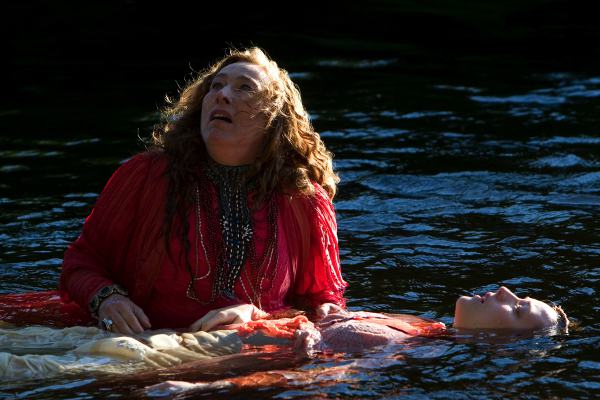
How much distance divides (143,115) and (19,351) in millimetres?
6830

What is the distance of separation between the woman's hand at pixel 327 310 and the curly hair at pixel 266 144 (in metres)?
0.58

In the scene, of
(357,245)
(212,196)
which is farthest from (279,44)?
(212,196)

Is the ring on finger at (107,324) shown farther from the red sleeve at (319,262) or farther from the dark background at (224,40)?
the dark background at (224,40)

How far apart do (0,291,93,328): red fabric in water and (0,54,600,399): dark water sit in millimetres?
880

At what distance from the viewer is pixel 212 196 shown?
6.42 m

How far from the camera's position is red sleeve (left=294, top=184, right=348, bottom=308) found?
6.60 m

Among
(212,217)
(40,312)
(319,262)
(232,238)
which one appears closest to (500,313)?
(319,262)

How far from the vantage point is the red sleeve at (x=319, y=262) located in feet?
21.7

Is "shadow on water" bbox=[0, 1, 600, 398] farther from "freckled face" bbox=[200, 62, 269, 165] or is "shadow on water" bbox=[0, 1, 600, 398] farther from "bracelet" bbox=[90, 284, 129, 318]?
"freckled face" bbox=[200, 62, 269, 165]

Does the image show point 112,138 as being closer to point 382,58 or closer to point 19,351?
point 382,58

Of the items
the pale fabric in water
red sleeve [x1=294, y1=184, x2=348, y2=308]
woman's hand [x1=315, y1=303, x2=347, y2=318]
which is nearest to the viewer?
the pale fabric in water

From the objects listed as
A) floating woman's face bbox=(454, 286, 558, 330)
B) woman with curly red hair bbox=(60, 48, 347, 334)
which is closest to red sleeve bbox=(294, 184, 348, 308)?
woman with curly red hair bbox=(60, 48, 347, 334)

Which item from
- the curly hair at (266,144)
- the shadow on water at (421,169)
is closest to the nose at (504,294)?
the shadow on water at (421,169)

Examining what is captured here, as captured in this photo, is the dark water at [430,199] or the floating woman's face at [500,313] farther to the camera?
the floating woman's face at [500,313]
